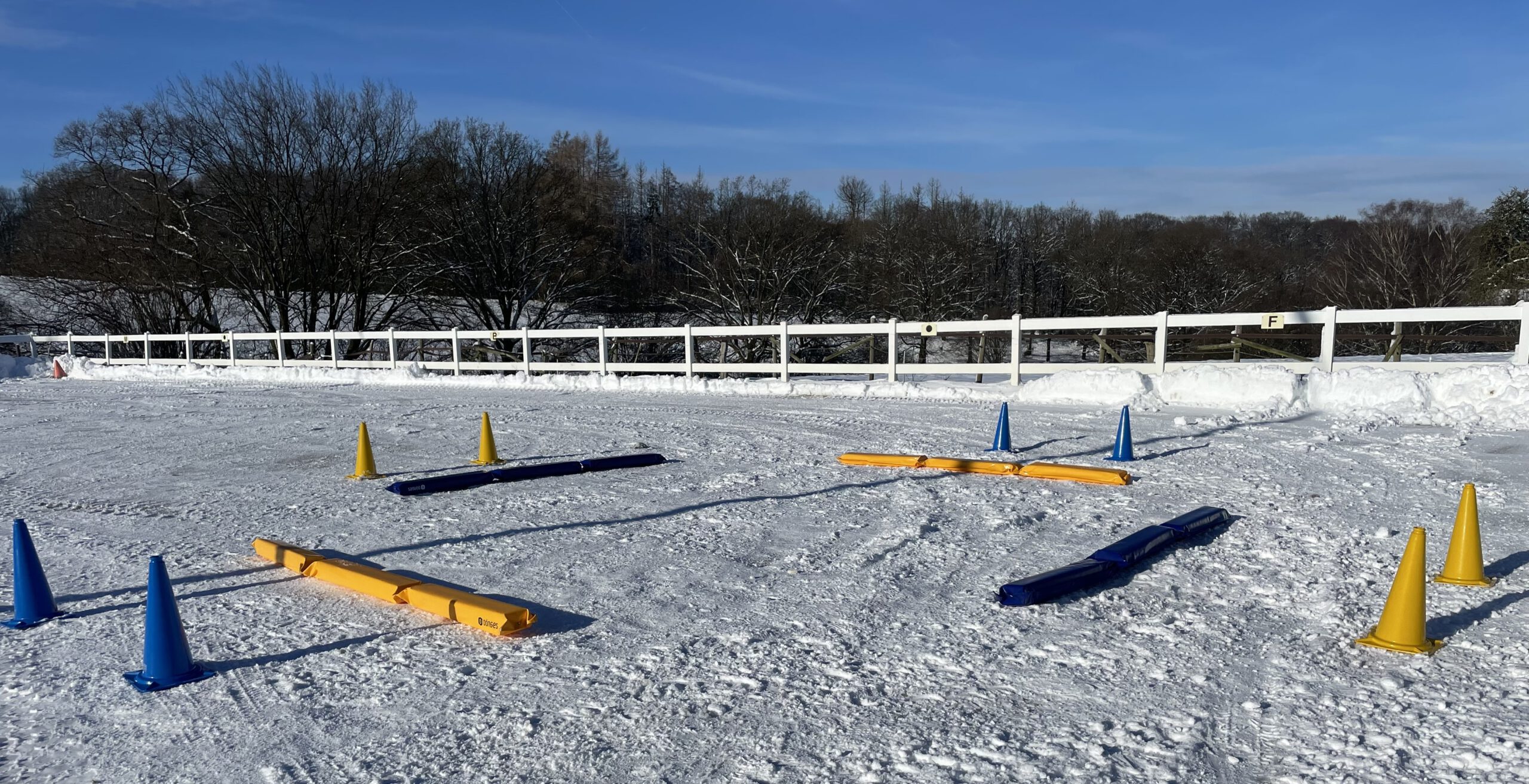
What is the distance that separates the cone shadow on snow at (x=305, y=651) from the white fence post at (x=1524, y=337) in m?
15.0

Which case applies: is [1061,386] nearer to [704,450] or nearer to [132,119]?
[704,450]

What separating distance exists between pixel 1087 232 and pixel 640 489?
68030 millimetres

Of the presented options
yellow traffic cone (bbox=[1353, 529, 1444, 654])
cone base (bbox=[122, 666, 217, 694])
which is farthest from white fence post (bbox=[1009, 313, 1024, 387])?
cone base (bbox=[122, 666, 217, 694])

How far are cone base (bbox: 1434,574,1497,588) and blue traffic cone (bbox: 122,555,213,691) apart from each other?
643 cm

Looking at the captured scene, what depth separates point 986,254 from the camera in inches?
2354

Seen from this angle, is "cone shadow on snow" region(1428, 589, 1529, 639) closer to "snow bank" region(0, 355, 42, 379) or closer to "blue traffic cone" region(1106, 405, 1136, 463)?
"blue traffic cone" region(1106, 405, 1136, 463)

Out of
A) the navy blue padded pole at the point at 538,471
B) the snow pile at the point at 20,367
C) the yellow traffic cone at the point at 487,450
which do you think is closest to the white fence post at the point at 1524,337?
the navy blue padded pole at the point at 538,471

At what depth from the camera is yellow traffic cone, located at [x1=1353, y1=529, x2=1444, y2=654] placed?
4180 millimetres

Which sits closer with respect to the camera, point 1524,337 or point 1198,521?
point 1198,521

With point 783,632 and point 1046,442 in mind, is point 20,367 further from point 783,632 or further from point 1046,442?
point 783,632

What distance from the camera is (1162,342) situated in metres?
15.3

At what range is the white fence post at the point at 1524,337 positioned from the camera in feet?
42.6

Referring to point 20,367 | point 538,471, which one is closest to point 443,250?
point 20,367

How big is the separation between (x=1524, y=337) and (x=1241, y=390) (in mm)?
4048
